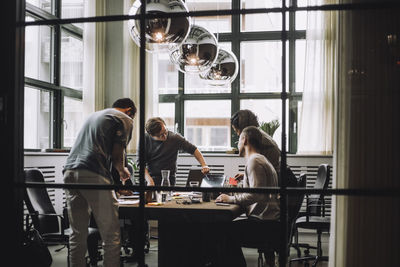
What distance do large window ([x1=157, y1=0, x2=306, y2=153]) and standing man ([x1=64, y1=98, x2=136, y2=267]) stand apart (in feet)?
12.0

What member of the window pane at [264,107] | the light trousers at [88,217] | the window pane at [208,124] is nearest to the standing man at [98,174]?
the light trousers at [88,217]

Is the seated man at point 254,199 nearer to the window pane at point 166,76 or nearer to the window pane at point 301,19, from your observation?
the window pane at point 301,19

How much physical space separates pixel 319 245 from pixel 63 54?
453 cm

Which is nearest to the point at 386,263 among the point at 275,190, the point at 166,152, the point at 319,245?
the point at 275,190

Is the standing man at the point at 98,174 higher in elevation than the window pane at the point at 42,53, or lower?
lower

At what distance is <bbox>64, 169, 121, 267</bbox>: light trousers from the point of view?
2.98 m

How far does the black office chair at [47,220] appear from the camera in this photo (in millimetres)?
3410

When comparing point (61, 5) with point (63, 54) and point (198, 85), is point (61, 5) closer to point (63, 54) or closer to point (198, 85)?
point (63, 54)

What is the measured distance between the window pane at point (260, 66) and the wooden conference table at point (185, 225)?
3.87m

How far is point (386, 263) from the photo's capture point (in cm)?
224

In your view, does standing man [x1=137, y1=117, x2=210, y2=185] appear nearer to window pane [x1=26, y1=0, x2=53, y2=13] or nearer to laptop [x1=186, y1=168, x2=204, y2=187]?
laptop [x1=186, y1=168, x2=204, y2=187]

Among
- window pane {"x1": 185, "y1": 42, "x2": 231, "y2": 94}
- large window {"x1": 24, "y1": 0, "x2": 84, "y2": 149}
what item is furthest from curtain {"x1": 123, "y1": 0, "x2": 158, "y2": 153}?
large window {"x1": 24, "y1": 0, "x2": 84, "y2": 149}

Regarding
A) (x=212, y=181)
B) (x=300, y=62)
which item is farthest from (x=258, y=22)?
(x=212, y=181)

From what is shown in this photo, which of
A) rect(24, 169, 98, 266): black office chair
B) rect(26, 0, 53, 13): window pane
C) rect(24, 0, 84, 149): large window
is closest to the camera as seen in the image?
rect(24, 169, 98, 266): black office chair
